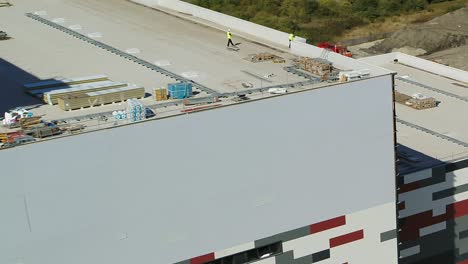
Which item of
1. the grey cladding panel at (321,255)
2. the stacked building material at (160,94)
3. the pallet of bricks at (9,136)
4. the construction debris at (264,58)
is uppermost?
the pallet of bricks at (9,136)

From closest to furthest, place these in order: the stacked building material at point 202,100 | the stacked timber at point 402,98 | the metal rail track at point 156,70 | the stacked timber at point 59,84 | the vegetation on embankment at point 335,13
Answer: the metal rail track at point 156,70, the stacked building material at point 202,100, the stacked timber at point 59,84, the stacked timber at point 402,98, the vegetation on embankment at point 335,13

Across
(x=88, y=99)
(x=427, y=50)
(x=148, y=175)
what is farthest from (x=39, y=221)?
(x=427, y=50)

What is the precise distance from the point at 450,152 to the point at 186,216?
1178 cm

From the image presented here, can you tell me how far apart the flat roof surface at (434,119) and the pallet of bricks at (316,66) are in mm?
4530

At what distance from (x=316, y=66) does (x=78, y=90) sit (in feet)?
25.9

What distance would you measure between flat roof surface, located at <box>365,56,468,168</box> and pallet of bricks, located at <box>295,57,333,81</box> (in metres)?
4.53

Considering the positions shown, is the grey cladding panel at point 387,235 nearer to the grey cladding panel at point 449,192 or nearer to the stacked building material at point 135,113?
the grey cladding panel at point 449,192

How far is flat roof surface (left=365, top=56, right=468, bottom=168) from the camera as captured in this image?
88.0 feet

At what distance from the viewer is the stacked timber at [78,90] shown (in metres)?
22.3

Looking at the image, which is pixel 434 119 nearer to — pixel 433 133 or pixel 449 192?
pixel 433 133

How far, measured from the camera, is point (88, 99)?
21.9 m

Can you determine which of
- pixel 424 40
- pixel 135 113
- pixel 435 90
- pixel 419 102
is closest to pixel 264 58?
pixel 419 102

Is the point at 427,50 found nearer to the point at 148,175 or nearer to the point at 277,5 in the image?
the point at 277,5

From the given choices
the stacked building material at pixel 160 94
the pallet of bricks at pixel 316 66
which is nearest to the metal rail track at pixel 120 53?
the stacked building material at pixel 160 94
